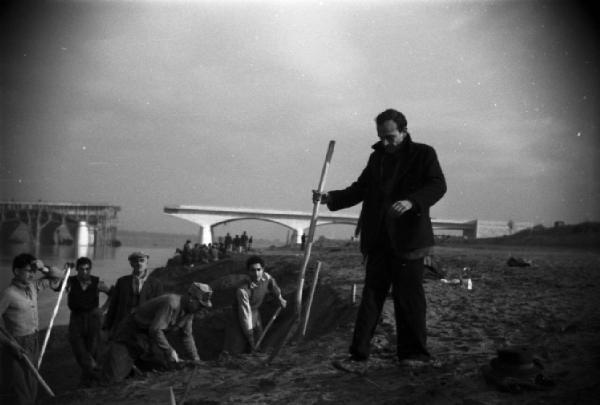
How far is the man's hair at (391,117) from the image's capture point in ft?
11.8

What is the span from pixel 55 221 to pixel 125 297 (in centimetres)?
8772

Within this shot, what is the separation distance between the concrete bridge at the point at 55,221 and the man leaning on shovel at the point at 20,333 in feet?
256

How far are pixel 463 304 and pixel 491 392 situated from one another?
398cm

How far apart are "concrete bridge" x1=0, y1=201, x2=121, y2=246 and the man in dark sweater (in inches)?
3040

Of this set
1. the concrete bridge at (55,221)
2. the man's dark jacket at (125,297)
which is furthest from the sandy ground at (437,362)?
the concrete bridge at (55,221)

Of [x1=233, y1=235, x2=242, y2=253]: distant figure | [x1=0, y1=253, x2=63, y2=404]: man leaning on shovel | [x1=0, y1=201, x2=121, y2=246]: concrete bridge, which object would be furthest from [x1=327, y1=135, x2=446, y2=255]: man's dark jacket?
[x1=0, y1=201, x2=121, y2=246]: concrete bridge

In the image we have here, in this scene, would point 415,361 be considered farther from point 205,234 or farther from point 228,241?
point 205,234

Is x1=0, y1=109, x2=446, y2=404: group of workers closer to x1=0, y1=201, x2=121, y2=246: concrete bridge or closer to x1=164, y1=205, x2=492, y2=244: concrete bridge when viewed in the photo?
x1=164, y1=205, x2=492, y2=244: concrete bridge

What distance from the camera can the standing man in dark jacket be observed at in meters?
3.48

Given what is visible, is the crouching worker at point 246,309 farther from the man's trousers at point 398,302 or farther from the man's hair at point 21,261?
the man's trousers at point 398,302

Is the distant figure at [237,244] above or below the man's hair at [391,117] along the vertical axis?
below

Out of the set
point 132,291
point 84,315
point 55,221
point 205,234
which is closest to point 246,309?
point 132,291

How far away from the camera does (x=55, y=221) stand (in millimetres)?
83562

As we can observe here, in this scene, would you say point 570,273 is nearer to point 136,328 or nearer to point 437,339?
point 437,339
